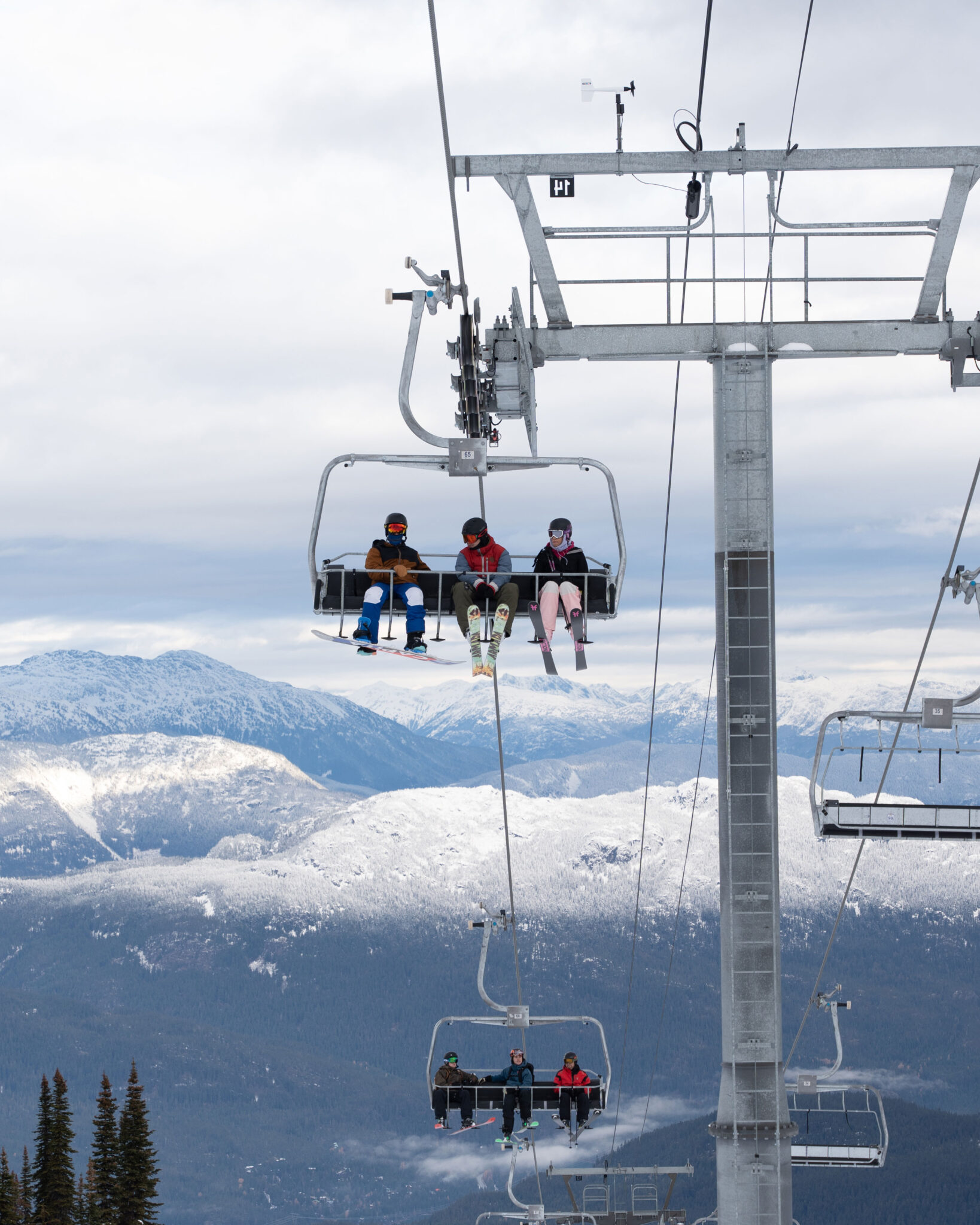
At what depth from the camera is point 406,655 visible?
13.6 m

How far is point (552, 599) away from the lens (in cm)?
1407

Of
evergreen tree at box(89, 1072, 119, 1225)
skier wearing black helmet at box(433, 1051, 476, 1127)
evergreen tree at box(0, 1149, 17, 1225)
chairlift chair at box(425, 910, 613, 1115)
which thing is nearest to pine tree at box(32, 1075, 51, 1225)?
evergreen tree at box(0, 1149, 17, 1225)

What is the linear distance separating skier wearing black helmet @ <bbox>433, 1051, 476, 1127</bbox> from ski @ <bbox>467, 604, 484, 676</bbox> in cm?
662

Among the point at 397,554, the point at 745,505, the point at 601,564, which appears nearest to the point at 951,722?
the point at 745,505

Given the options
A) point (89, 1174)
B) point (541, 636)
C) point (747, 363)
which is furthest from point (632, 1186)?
point (89, 1174)

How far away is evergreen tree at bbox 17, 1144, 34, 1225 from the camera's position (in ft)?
191

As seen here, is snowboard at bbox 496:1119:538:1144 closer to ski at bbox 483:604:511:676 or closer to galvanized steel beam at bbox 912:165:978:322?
ski at bbox 483:604:511:676

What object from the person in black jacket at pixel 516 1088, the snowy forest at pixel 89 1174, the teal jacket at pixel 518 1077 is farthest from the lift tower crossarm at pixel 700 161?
the snowy forest at pixel 89 1174

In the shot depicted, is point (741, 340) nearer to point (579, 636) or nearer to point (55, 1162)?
point (579, 636)

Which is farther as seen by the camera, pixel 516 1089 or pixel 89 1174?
pixel 89 1174

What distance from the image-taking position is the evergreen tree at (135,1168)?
62375mm

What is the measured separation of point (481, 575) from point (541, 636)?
32.8 inches

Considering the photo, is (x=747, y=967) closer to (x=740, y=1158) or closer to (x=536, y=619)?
(x=740, y=1158)

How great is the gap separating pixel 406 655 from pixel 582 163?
15.3ft
